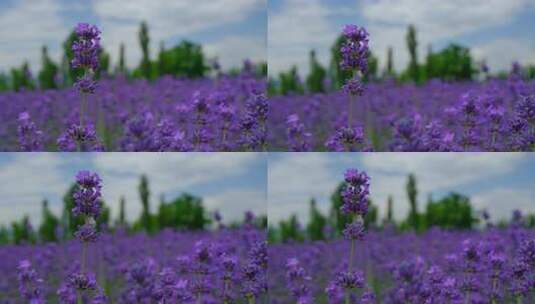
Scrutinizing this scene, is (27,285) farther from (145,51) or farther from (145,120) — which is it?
(145,51)

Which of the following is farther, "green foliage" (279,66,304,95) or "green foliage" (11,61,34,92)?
"green foliage" (11,61,34,92)

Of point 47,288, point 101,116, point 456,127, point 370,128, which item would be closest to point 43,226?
point 47,288

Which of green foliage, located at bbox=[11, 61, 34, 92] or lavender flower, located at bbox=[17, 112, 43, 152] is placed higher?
green foliage, located at bbox=[11, 61, 34, 92]

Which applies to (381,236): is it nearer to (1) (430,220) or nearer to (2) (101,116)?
(1) (430,220)

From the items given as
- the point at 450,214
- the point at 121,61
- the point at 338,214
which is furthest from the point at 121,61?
the point at 450,214

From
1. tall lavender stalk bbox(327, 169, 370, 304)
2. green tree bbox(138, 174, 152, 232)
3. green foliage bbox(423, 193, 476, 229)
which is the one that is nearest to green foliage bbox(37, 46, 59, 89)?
green tree bbox(138, 174, 152, 232)

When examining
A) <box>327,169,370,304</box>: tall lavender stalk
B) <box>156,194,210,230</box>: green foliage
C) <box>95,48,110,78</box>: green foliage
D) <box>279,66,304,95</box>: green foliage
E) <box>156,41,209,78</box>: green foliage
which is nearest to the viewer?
<box>327,169,370,304</box>: tall lavender stalk

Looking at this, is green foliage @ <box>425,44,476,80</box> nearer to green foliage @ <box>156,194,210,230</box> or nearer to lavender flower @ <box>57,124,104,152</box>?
green foliage @ <box>156,194,210,230</box>
